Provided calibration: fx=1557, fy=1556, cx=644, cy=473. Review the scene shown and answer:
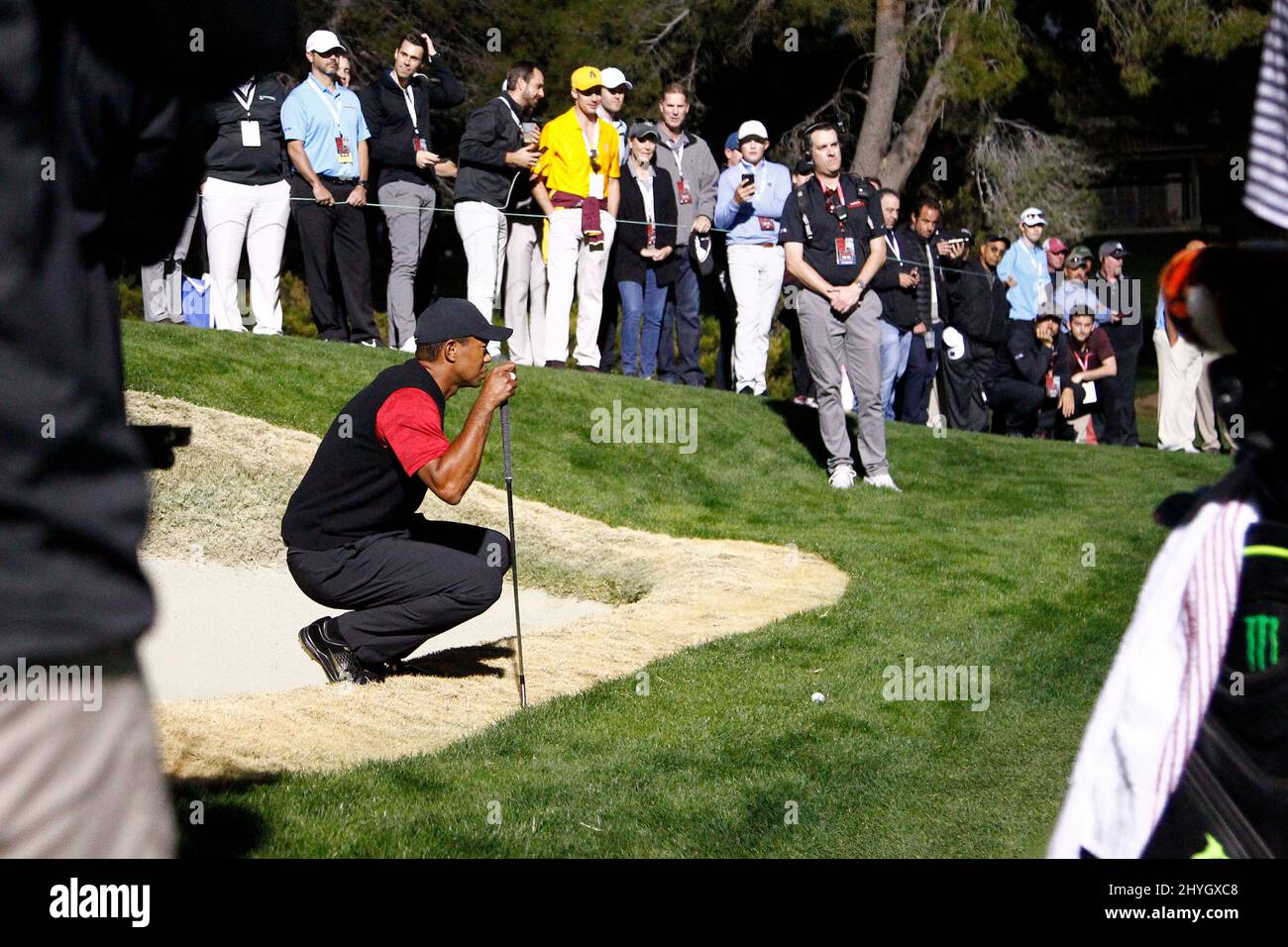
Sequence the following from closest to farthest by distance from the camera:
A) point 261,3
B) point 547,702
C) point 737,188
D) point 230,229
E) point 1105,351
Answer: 1. point 261,3
2. point 547,702
3. point 230,229
4. point 737,188
5. point 1105,351

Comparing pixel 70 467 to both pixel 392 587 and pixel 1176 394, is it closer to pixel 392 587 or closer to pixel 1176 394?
pixel 392 587

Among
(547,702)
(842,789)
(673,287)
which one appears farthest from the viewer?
(673,287)

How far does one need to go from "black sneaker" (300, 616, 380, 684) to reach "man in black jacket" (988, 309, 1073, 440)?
10648 millimetres

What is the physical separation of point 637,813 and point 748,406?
8945 millimetres

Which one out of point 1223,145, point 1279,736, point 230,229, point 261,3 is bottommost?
point 1279,736

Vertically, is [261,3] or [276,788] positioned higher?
[261,3]

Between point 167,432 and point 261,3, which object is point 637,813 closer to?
point 167,432

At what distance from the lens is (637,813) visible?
5074 mm

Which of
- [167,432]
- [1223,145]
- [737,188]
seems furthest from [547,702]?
[1223,145]

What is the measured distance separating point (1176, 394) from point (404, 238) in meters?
8.33

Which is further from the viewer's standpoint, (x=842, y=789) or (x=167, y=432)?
(x=842, y=789)

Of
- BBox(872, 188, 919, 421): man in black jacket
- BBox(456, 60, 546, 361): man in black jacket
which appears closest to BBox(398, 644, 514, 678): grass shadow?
BBox(456, 60, 546, 361): man in black jacket

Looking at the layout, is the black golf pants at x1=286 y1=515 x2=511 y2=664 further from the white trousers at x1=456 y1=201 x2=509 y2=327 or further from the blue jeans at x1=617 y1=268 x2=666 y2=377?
the blue jeans at x1=617 y1=268 x2=666 y2=377

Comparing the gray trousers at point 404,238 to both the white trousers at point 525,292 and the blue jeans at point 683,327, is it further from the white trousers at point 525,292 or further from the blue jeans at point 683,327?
the blue jeans at point 683,327
